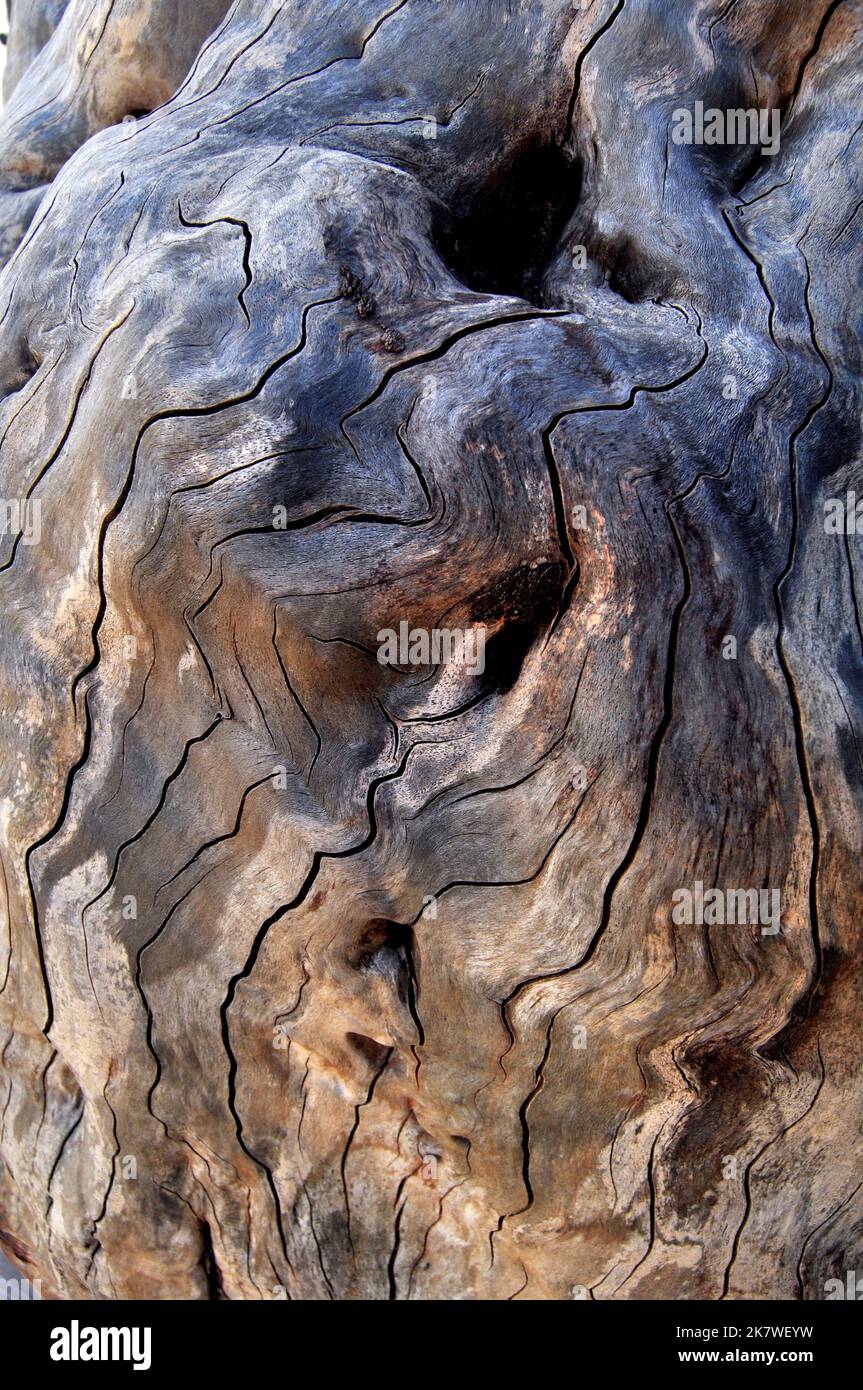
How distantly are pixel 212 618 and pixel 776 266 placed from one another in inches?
58.6

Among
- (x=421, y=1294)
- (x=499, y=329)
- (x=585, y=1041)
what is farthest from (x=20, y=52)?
(x=421, y=1294)

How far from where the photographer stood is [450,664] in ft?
6.61

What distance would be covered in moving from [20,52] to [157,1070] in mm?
3975

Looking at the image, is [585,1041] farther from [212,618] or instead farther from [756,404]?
[756,404]

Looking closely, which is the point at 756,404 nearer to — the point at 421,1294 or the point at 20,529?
the point at 20,529

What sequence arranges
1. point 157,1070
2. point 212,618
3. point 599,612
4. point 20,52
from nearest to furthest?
point 599,612, point 212,618, point 157,1070, point 20,52

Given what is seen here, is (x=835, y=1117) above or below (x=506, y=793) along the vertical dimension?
below

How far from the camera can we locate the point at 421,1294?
7.47ft

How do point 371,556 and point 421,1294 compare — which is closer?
point 371,556

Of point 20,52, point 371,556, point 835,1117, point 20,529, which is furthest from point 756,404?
point 20,52

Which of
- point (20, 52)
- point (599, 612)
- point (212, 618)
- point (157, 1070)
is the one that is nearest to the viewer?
point (599, 612)

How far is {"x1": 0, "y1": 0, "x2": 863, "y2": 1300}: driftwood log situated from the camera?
193cm

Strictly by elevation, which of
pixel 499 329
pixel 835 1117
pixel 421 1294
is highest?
pixel 499 329

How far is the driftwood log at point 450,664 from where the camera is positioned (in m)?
1.93
